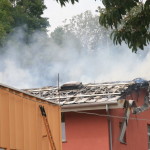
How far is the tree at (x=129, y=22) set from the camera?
427 inches

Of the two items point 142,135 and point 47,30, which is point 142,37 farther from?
point 47,30

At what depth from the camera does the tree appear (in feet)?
35.6

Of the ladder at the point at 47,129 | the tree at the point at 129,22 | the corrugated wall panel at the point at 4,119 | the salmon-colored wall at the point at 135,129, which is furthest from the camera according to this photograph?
the salmon-colored wall at the point at 135,129

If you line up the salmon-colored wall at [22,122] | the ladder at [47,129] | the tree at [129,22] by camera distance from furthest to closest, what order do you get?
the ladder at [47,129]
the salmon-colored wall at [22,122]
the tree at [129,22]

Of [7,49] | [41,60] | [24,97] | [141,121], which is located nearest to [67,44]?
[41,60]

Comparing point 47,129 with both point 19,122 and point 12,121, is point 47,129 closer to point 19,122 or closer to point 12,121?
point 19,122

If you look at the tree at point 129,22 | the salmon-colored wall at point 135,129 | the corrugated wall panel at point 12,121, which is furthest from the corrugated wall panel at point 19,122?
the salmon-colored wall at point 135,129

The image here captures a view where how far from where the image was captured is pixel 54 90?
89.4 feet

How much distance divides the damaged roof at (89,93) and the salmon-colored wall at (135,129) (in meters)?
0.67

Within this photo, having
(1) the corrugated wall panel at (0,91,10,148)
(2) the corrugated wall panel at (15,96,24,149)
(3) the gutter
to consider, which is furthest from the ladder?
(3) the gutter

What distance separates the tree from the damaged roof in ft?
38.2

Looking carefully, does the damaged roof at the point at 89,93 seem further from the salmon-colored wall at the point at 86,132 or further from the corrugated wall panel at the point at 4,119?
the corrugated wall panel at the point at 4,119

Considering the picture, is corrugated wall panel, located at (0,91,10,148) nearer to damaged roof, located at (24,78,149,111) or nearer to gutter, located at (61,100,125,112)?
damaged roof, located at (24,78,149,111)

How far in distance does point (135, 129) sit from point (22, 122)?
530 inches
